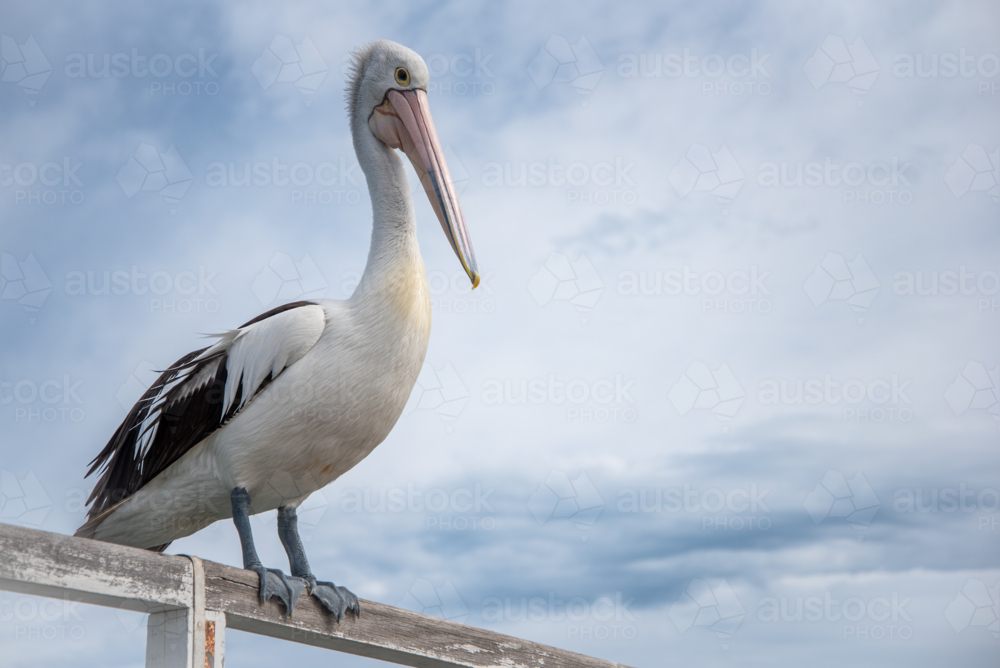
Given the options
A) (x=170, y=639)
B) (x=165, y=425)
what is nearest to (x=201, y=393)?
(x=165, y=425)

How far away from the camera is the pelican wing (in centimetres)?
343

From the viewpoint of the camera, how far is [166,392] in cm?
367

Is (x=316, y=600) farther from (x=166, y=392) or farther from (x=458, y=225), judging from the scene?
(x=458, y=225)

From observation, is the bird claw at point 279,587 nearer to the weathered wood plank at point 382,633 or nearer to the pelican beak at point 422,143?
the weathered wood plank at point 382,633

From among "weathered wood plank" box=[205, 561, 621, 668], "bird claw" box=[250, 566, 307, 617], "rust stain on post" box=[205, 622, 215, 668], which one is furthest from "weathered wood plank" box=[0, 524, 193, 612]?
"bird claw" box=[250, 566, 307, 617]

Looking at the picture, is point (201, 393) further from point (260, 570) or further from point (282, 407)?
point (260, 570)

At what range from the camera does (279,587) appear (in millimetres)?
2836

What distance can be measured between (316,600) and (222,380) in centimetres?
102

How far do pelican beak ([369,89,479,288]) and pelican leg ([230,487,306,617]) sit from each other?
132cm

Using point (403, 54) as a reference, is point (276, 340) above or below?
below

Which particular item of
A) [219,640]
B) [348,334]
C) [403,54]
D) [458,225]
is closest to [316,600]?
[219,640]

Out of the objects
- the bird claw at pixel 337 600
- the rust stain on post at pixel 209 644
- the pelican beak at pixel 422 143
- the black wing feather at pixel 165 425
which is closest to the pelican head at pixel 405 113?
the pelican beak at pixel 422 143

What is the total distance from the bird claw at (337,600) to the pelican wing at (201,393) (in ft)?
2.66

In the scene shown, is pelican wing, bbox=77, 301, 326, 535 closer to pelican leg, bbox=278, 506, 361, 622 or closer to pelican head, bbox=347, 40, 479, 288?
pelican leg, bbox=278, 506, 361, 622
